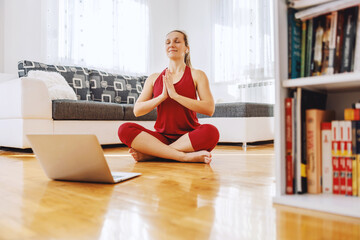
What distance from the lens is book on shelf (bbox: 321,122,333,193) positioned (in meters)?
0.92

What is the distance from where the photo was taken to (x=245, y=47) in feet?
15.0

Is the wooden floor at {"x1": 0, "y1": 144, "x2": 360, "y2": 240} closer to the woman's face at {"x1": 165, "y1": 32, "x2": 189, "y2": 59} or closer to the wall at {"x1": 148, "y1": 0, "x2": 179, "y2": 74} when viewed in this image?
the woman's face at {"x1": 165, "y1": 32, "x2": 189, "y2": 59}

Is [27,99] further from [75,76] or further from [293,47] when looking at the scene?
[293,47]

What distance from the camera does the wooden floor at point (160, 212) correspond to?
66 centimetres

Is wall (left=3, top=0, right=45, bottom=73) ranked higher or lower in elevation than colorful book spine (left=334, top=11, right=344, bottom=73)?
higher

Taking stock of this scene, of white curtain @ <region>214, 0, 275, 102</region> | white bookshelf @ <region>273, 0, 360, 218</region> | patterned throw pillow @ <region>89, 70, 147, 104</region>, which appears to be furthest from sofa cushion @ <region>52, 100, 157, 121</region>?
white bookshelf @ <region>273, 0, 360, 218</region>

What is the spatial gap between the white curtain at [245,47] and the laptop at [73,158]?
3.51 meters

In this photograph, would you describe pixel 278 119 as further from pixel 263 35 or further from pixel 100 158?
pixel 263 35

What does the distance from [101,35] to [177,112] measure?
9.54 feet

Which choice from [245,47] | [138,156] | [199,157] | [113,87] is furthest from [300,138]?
[245,47]

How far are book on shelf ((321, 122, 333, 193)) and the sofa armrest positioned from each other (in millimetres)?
2225

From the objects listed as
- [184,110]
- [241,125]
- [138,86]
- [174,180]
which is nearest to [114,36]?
[138,86]

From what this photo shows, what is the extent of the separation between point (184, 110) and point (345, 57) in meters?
1.16

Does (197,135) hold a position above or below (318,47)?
below
